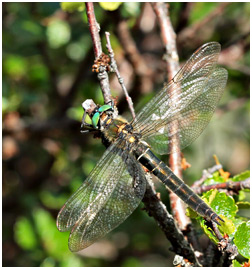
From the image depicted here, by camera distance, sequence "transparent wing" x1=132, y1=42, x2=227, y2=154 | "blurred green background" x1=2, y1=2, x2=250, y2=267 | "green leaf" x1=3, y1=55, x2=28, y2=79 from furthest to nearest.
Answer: "green leaf" x1=3, y1=55, x2=28, y2=79 < "blurred green background" x1=2, y1=2, x2=250, y2=267 < "transparent wing" x1=132, y1=42, x2=227, y2=154

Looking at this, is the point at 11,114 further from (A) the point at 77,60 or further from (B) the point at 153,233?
(B) the point at 153,233

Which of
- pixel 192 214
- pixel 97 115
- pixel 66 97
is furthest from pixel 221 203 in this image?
pixel 66 97

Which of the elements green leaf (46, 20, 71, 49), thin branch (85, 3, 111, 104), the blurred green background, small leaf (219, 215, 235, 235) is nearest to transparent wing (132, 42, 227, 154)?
thin branch (85, 3, 111, 104)

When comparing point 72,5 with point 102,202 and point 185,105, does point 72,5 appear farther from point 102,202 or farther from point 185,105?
point 102,202

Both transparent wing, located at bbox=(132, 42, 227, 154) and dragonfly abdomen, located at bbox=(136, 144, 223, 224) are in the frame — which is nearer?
dragonfly abdomen, located at bbox=(136, 144, 223, 224)

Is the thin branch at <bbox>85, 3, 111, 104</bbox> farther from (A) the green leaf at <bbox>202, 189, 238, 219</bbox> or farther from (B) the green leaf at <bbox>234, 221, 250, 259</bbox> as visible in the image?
(B) the green leaf at <bbox>234, 221, 250, 259</bbox>

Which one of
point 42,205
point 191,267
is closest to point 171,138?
point 191,267

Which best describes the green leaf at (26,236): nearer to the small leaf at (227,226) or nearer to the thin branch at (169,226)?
the thin branch at (169,226)
